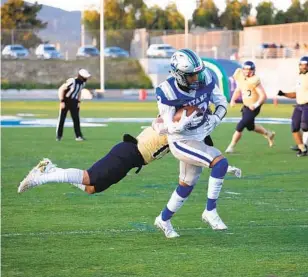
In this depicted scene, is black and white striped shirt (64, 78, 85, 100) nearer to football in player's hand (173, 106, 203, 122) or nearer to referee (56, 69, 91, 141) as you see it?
referee (56, 69, 91, 141)

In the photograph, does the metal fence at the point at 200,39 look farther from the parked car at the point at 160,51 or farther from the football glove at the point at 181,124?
the football glove at the point at 181,124

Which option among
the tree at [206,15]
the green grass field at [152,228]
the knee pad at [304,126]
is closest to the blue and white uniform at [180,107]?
the green grass field at [152,228]

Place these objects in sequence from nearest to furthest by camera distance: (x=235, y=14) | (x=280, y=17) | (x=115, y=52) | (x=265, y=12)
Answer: (x=115, y=52), (x=280, y=17), (x=265, y=12), (x=235, y=14)

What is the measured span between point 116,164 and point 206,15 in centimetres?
9208

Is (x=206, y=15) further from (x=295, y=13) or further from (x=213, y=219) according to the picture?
(x=213, y=219)

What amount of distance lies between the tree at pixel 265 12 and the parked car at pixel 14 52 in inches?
1359

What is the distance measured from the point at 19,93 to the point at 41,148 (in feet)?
119

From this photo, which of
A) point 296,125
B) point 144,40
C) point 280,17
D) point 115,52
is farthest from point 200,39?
point 296,125

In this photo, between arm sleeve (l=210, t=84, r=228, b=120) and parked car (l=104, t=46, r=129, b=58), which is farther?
parked car (l=104, t=46, r=129, b=58)

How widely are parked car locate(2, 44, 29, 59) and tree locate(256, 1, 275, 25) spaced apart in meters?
34.5

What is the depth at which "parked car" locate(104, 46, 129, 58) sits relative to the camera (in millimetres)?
66188

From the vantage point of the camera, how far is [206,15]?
100m

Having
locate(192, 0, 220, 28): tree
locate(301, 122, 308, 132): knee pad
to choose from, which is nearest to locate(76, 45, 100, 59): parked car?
locate(192, 0, 220, 28): tree

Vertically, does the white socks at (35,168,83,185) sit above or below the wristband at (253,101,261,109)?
above
